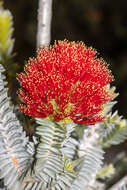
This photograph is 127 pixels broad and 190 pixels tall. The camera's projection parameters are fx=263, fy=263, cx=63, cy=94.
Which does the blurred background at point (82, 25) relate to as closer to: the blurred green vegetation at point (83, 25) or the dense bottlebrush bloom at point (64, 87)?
the blurred green vegetation at point (83, 25)

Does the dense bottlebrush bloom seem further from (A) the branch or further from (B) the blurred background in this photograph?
(B) the blurred background

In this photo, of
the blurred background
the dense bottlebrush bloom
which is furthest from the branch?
the blurred background

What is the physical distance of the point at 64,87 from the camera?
44 centimetres

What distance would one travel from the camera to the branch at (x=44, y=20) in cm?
62

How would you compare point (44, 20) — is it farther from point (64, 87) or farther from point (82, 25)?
point (82, 25)

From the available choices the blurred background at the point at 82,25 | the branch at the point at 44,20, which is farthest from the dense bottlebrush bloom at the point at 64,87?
the blurred background at the point at 82,25

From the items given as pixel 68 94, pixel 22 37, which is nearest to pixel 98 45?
pixel 22 37

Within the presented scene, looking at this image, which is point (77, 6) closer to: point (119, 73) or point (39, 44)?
point (119, 73)

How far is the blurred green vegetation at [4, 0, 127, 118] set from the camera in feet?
6.31

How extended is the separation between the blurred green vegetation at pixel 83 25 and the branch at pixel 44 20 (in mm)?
1292

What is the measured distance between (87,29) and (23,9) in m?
0.50

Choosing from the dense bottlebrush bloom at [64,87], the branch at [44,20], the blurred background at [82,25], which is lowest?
the dense bottlebrush bloom at [64,87]

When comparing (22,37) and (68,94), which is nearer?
(68,94)

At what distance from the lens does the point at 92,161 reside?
0.59 metres
